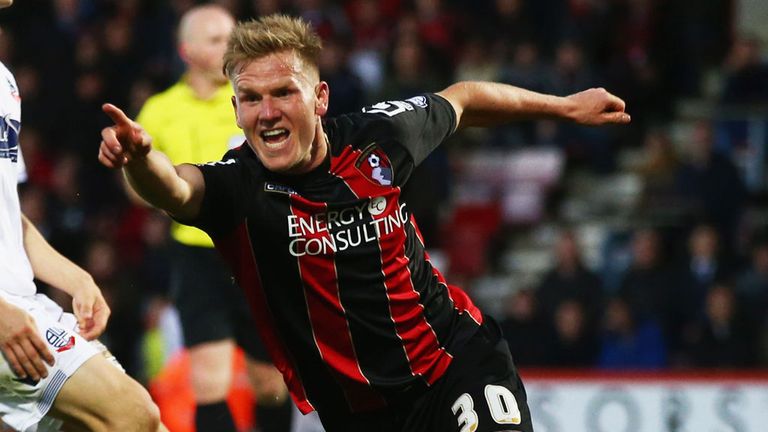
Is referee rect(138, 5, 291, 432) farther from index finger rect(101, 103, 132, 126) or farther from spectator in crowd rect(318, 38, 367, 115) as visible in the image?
spectator in crowd rect(318, 38, 367, 115)

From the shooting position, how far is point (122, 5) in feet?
46.7

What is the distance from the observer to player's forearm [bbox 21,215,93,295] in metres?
5.03

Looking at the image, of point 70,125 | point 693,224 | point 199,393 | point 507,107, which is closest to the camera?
point 507,107

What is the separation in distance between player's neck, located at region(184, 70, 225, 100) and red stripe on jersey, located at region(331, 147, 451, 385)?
8.44ft

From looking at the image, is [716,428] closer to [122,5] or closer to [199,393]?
[199,393]

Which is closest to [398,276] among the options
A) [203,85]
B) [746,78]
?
[203,85]

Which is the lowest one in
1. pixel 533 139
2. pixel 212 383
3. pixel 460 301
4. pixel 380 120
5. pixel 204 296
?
pixel 533 139

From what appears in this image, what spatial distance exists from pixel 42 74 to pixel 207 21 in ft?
22.0

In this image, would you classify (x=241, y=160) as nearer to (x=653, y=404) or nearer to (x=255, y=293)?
(x=255, y=293)

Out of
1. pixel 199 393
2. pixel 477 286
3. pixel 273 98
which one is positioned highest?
pixel 273 98

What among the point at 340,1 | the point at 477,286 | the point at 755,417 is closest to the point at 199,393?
the point at 755,417

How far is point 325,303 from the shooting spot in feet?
15.1

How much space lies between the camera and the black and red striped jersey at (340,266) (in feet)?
14.9

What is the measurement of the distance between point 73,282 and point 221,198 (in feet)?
3.01
